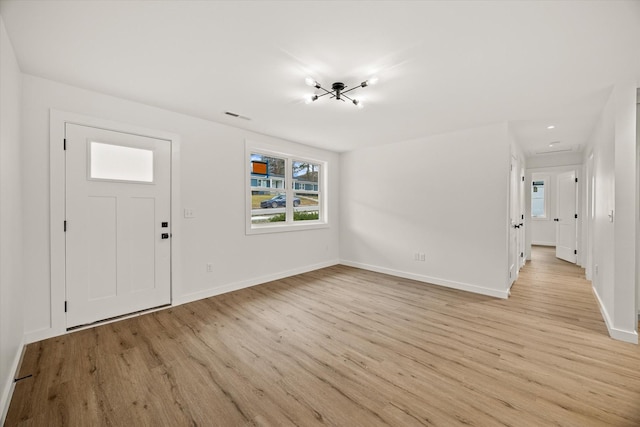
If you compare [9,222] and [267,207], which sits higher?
[267,207]

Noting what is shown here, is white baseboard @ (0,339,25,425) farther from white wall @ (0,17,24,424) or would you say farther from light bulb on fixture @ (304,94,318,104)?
light bulb on fixture @ (304,94,318,104)

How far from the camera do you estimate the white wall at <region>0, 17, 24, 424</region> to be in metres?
1.75

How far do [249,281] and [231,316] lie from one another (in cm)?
112

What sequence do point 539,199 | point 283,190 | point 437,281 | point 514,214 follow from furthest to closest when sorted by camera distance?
1. point 539,199
2. point 283,190
3. point 514,214
4. point 437,281

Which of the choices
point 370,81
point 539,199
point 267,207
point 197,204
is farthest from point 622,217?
point 539,199

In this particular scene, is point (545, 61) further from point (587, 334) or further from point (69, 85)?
point (69, 85)

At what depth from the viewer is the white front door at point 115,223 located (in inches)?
107

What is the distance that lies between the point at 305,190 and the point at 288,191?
49 cm

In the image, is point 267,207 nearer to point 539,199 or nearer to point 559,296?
point 559,296

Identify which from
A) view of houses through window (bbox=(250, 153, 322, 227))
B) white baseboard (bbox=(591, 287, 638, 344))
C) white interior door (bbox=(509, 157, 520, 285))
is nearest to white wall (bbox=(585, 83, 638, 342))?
white baseboard (bbox=(591, 287, 638, 344))

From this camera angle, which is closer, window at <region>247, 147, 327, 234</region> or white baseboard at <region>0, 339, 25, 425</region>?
white baseboard at <region>0, 339, 25, 425</region>

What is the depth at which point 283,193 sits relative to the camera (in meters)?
4.97

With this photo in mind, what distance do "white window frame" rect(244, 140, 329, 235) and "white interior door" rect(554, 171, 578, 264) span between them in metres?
5.50

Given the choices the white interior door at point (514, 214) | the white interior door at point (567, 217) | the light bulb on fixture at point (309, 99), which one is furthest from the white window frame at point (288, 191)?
the white interior door at point (567, 217)
